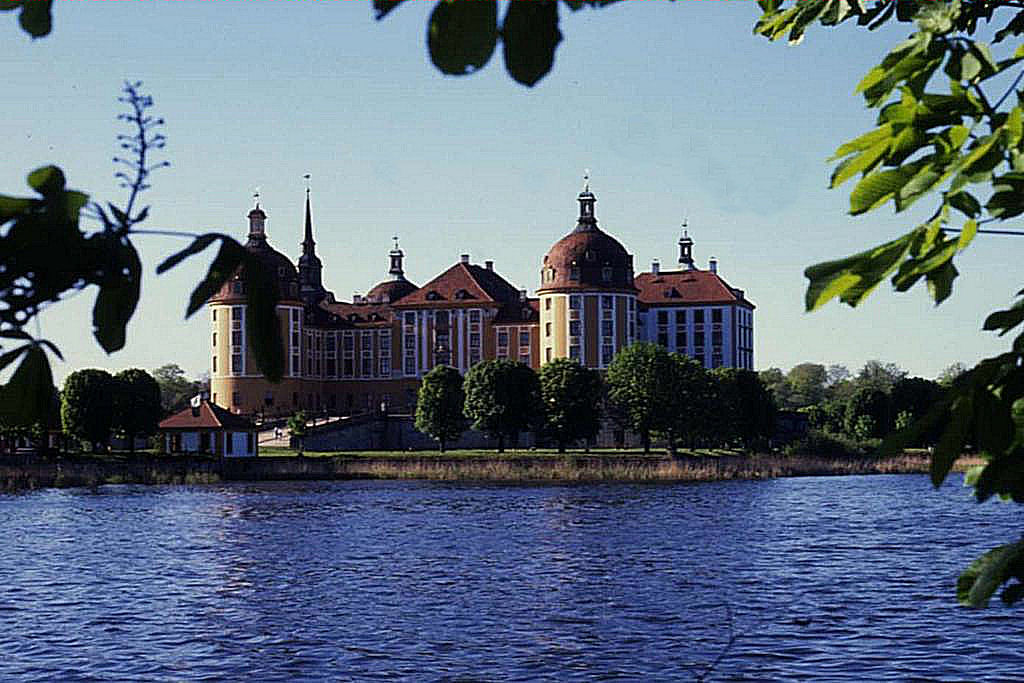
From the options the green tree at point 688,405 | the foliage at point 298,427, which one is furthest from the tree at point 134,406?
the green tree at point 688,405

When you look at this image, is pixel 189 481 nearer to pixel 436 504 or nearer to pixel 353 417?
pixel 436 504

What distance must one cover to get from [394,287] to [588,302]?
2387 cm

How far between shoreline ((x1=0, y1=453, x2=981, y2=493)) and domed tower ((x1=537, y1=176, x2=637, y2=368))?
24217mm

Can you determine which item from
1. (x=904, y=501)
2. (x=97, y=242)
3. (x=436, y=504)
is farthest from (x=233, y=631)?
(x=904, y=501)

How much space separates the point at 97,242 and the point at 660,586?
2128 cm

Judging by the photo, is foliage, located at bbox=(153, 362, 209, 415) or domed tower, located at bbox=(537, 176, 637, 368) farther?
foliage, located at bbox=(153, 362, 209, 415)

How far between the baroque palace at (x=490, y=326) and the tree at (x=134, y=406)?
16703mm

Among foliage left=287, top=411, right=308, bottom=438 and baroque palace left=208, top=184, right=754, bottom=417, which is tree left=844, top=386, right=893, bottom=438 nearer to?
baroque palace left=208, top=184, right=754, bottom=417

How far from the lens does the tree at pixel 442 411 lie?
258 ft

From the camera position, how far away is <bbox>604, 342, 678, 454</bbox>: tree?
235ft

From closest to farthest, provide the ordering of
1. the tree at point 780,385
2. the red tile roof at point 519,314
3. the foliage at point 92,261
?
the foliage at point 92,261 < the red tile roof at point 519,314 < the tree at point 780,385

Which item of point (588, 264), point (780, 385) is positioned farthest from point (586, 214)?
point (780, 385)

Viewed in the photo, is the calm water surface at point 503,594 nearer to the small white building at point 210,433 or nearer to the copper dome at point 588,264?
the small white building at point 210,433

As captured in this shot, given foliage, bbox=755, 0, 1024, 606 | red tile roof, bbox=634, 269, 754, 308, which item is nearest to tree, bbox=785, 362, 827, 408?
red tile roof, bbox=634, 269, 754, 308
